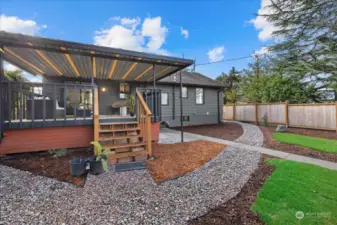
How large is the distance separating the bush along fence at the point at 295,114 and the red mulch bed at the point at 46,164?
434 inches

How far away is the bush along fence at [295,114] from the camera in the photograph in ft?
28.1

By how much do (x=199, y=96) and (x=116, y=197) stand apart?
10.6m

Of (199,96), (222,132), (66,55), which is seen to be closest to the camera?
(66,55)

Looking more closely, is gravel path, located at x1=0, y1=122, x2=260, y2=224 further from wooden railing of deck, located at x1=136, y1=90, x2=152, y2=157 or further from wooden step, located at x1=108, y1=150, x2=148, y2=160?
wooden railing of deck, located at x1=136, y1=90, x2=152, y2=157

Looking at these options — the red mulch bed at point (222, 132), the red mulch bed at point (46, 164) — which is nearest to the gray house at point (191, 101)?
the red mulch bed at point (222, 132)

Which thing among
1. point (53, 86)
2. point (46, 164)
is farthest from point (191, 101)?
point (46, 164)

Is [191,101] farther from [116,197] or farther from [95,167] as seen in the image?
[116,197]

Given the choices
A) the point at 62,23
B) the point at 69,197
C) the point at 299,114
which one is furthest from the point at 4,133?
the point at 299,114

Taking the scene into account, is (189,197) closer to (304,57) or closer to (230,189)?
(230,189)

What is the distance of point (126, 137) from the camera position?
14.6 ft

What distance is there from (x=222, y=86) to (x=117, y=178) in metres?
11.2

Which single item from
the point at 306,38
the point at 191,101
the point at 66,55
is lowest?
the point at 191,101

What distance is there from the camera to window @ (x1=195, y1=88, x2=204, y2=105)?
40.1 ft

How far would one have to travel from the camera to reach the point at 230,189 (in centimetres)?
292
